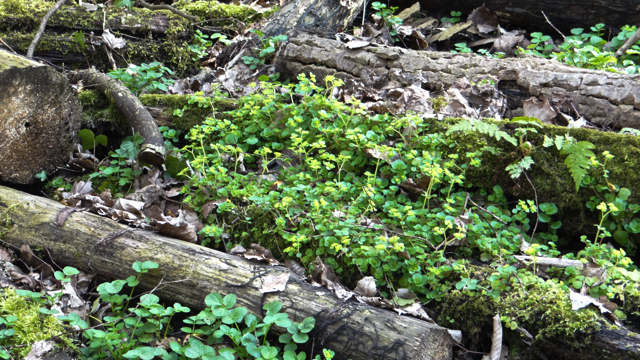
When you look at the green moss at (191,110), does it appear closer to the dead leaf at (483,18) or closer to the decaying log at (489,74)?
the decaying log at (489,74)

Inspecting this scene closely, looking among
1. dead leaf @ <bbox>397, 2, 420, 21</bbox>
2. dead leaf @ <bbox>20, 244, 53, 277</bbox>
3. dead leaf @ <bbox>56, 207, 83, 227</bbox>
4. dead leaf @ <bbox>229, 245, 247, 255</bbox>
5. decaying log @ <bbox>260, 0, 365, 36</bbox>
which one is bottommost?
dead leaf @ <bbox>229, 245, 247, 255</bbox>

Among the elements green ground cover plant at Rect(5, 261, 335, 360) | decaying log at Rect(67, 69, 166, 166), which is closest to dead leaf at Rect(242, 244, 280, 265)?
green ground cover plant at Rect(5, 261, 335, 360)

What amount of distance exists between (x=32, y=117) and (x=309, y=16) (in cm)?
400

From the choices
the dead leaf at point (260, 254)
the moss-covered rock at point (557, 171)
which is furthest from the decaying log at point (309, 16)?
the dead leaf at point (260, 254)

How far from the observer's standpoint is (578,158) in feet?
11.3

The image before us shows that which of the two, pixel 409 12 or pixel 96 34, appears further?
pixel 409 12

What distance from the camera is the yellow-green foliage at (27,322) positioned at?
2.54 meters

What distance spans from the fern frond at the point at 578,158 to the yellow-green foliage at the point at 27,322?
3559mm

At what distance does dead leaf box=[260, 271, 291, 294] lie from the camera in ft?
9.00

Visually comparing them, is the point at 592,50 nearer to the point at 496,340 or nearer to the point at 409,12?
the point at 409,12

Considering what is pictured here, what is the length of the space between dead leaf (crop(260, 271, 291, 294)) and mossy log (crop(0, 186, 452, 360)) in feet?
0.09

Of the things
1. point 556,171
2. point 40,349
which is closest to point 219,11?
point 556,171

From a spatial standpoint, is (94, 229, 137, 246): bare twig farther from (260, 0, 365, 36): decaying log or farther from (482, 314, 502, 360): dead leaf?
(260, 0, 365, 36): decaying log

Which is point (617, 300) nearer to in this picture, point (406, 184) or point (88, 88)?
point (406, 184)
